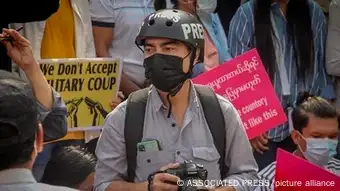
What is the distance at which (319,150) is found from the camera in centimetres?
607

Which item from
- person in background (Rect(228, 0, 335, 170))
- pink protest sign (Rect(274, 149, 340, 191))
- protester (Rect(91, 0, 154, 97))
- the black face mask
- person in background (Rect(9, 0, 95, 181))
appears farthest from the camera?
person in background (Rect(228, 0, 335, 170))

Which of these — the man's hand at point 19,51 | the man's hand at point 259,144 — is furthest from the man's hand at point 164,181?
the man's hand at point 259,144

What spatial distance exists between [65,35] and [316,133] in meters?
1.92

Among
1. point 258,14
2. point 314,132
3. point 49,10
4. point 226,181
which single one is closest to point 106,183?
point 226,181

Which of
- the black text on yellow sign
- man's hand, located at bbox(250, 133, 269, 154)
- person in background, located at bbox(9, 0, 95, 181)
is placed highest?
person in background, located at bbox(9, 0, 95, 181)

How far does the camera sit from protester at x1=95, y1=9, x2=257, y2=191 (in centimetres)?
441

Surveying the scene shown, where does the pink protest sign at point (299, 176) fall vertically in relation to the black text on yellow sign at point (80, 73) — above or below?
below

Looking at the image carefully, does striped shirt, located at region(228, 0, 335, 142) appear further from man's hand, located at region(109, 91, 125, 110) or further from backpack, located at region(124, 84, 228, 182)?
backpack, located at region(124, 84, 228, 182)

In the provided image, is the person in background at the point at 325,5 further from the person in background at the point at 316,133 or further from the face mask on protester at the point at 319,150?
the face mask on protester at the point at 319,150

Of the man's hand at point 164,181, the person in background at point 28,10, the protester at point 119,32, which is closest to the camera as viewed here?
the person in background at point 28,10

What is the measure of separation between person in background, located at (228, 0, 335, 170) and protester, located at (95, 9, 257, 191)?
2197 millimetres

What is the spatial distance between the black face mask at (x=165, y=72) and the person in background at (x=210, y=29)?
6.81 ft

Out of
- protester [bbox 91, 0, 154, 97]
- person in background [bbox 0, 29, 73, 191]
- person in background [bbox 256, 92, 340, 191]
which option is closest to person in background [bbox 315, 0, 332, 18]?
person in background [bbox 256, 92, 340, 191]

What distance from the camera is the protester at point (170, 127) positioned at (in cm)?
441
